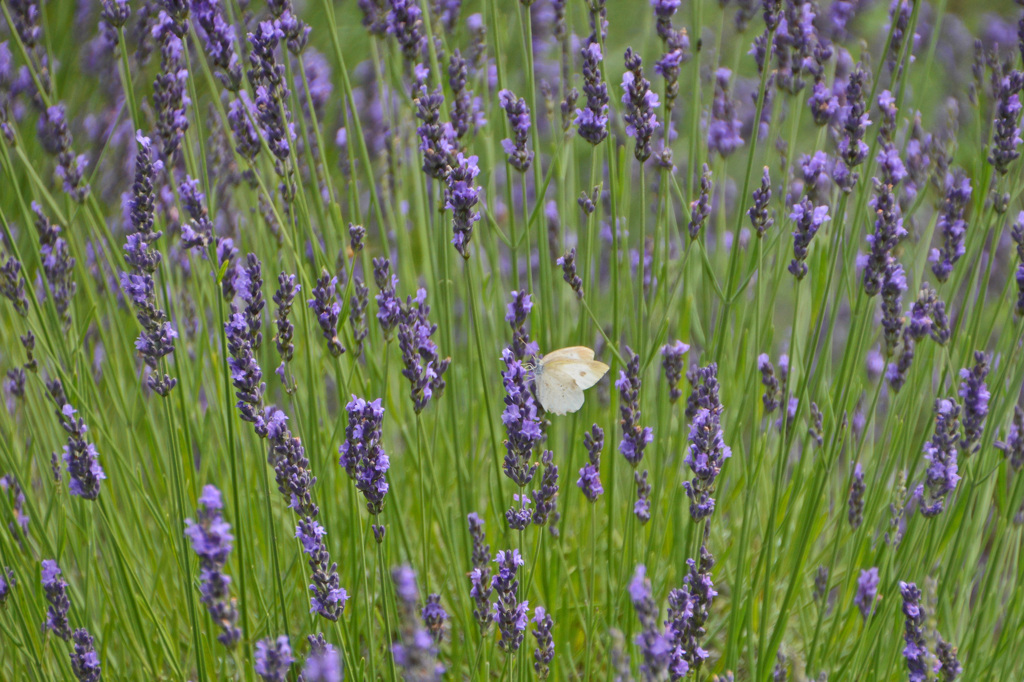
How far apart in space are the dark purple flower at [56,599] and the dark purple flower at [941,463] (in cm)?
149

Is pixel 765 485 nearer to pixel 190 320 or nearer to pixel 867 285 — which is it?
pixel 867 285

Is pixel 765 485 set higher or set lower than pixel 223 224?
lower

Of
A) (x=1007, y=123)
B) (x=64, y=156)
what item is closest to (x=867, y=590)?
(x=1007, y=123)

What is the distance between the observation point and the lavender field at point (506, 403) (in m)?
1.33

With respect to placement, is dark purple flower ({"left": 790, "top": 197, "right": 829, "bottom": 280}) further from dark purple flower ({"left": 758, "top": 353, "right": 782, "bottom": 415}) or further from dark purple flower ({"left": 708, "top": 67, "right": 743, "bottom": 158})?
dark purple flower ({"left": 708, "top": 67, "right": 743, "bottom": 158})

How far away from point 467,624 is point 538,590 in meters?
0.27

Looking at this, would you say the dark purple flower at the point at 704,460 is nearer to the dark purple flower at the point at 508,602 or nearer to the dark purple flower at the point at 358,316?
the dark purple flower at the point at 508,602

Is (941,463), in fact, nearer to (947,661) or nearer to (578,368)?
(947,661)

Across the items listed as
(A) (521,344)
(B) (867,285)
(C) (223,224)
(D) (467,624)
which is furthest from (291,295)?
(C) (223,224)

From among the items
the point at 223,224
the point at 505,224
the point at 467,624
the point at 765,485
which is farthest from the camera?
the point at 505,224

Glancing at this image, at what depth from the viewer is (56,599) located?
145 centimetres

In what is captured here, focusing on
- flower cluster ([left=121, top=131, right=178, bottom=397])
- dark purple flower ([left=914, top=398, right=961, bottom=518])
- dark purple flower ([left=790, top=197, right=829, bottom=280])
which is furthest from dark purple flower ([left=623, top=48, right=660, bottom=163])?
flower cluster ([left=121, top=131, right=178, bottom=397])

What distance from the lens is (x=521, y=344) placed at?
4.46ft

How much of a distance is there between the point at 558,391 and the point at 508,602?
64cm
